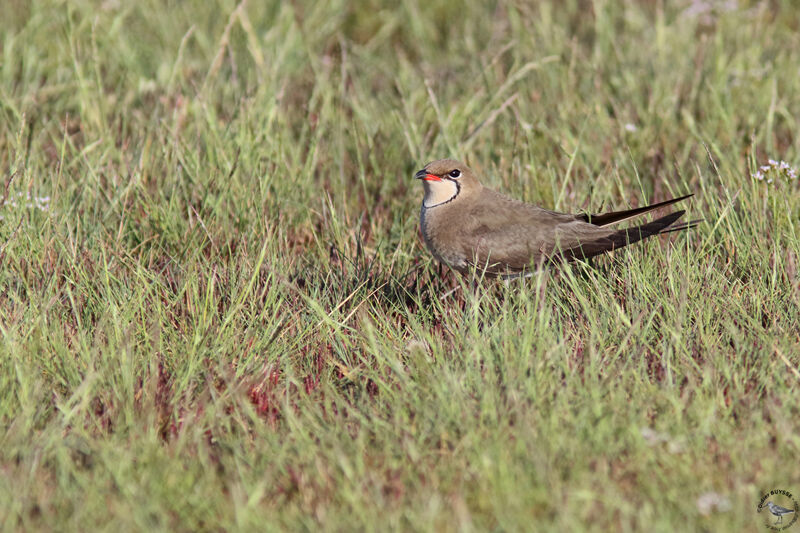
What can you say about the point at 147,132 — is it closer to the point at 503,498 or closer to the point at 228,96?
the point at 228,96

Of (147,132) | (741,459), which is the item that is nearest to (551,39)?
(147,132)

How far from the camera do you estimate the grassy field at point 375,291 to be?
2.88 m

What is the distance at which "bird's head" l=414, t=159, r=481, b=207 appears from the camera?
488 cm

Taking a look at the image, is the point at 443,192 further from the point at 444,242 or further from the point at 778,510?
the point at 778,510

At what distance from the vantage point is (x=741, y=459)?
9.55 feet

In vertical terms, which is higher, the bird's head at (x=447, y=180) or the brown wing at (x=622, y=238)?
the bird's head at (x=447, y=180)

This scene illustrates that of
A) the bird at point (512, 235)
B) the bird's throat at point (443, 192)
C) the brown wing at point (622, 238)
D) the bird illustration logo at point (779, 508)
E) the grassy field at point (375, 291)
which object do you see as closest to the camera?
the bird illustration logo at point (779, 508)

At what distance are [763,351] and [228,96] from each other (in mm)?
4105

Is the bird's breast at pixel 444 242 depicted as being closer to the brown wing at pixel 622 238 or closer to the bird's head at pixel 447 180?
the bird's head at pixel 447 180

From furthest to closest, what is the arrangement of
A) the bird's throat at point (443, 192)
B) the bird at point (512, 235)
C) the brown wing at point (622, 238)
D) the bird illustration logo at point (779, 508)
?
the bird's throat at point (443, 192), the bird at point (512, 235), the brown wing at point (622, 238), the bird illustration logo at point (779, 508)

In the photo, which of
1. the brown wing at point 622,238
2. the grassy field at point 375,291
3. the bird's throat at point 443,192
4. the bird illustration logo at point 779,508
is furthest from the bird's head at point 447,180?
the bird illustration logo at point 779,508

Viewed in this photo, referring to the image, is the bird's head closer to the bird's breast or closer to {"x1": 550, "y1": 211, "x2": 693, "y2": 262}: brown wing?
the bird's breast

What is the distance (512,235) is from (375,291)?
736 millimetres

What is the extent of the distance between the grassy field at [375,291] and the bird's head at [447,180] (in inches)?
14.9
